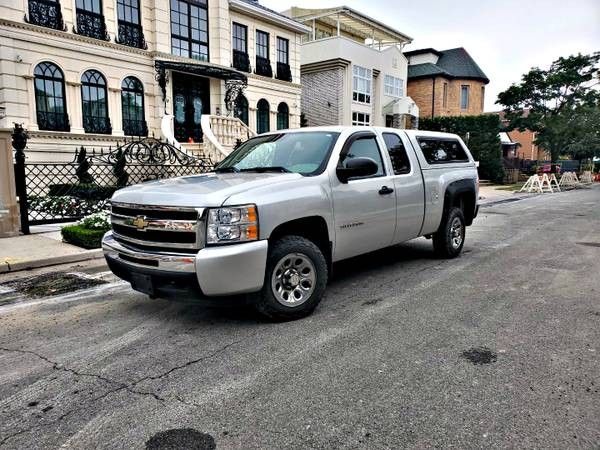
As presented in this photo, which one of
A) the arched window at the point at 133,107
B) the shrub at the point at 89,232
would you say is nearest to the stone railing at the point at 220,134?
the arched window at the point at 133,107

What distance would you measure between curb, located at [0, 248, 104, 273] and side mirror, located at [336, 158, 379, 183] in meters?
4.79

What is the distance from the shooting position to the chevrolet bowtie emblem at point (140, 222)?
424cm

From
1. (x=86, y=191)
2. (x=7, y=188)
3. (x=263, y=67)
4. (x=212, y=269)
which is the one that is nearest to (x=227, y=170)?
(x=212, y=269)

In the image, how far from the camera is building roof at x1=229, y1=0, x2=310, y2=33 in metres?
22.4

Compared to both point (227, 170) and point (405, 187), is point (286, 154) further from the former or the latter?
point (405, 187)

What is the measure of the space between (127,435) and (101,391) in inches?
25.2

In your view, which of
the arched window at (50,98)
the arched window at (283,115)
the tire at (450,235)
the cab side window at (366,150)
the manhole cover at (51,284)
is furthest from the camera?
the arched window at (283,115)

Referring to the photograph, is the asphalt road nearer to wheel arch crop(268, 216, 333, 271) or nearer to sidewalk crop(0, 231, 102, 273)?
wheel arch crop(268, 216, 333, 271)

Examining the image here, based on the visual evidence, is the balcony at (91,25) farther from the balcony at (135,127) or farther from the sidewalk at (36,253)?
the sidewalk at (36,253)

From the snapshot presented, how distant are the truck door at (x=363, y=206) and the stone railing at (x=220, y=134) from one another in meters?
13.7

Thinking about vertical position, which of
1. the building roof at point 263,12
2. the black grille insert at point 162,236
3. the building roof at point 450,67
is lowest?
the black grille insert at point 162,236

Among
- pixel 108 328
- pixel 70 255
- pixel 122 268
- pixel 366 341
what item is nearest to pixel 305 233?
pixel 366 341

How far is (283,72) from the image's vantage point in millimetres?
25734

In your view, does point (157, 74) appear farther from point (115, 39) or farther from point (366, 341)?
point (366, 341)
